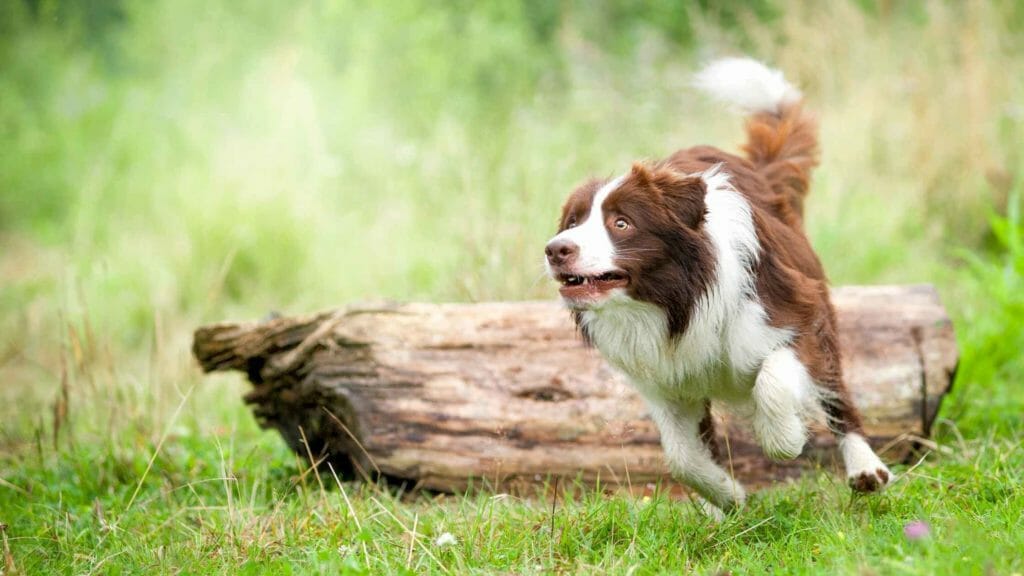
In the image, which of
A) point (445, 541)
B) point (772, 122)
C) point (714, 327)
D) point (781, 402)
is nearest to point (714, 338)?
point (714, 327)

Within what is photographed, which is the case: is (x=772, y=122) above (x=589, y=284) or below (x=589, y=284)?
above

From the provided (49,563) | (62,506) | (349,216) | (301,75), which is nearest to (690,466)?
(49,563)

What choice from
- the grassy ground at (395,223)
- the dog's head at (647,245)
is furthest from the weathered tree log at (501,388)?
the dog's head at (647,245)

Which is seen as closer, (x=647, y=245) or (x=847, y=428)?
(x=647, y=245)

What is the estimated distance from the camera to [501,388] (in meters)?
4.40

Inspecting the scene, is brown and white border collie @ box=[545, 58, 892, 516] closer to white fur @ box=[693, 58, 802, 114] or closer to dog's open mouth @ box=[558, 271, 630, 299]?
dog's open mouth @ box=[558, 271, 630, 299]

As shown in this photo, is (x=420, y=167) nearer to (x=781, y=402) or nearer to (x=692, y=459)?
(x=692, y=459)

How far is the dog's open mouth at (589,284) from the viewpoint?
126 inches

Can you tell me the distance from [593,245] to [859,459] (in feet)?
4.24

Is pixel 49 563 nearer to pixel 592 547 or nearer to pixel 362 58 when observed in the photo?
pixel 592 547

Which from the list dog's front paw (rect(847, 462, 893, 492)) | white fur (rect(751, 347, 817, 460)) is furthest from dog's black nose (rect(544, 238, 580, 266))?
dog's front paw (rect(847, 462, 893, 492))

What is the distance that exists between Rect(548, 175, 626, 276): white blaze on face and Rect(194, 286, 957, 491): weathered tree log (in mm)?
1168

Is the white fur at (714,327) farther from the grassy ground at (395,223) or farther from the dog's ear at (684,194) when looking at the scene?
the grassy ground at (395,223)

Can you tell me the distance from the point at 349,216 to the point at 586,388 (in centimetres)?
487
